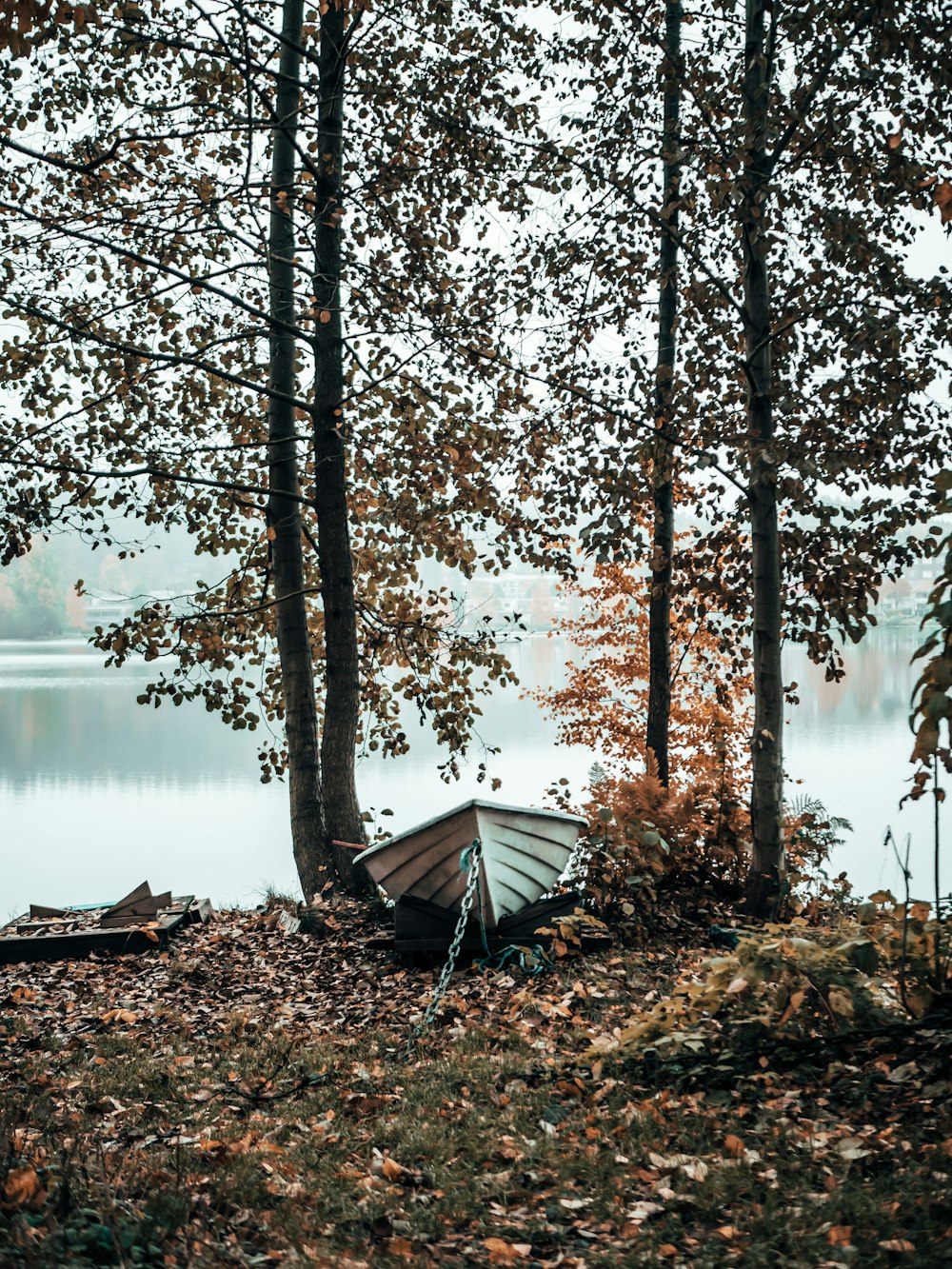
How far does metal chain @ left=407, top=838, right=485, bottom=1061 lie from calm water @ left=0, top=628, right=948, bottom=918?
248 cm

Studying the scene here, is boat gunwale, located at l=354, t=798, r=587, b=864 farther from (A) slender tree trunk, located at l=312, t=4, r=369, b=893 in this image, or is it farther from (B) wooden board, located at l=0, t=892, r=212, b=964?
(A) slender tree trunk, located at l=312, t=4, r=369, b=893

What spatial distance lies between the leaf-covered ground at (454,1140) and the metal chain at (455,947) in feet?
0.23

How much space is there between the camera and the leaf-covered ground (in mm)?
3418

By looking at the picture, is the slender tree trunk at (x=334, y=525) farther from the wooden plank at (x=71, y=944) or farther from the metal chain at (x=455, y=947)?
the metal chain at (x=455, y=947)

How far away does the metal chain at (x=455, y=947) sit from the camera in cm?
617

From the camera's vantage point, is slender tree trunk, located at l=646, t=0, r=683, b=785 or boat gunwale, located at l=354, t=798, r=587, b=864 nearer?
boat gunwale, located at l=354, t=798, r=587, b=864

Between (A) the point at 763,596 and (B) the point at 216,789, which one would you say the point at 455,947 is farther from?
(B) the point at 216,789

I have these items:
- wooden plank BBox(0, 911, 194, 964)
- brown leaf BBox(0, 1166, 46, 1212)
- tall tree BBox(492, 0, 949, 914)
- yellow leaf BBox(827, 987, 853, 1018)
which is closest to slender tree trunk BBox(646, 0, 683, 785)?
tall tree BBox(492, 0, 949, 914)

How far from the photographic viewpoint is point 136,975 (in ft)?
26.1

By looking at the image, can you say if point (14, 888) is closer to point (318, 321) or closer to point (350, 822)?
point (350, 822)

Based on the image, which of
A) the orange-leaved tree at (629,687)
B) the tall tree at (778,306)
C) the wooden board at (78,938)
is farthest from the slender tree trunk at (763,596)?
the orange-leaved tree at (629,687)

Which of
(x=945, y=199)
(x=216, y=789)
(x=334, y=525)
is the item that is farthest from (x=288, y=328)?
(x=216, y=789)

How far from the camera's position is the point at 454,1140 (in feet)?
15.0

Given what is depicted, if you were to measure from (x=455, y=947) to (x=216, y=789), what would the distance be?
27.6 m
